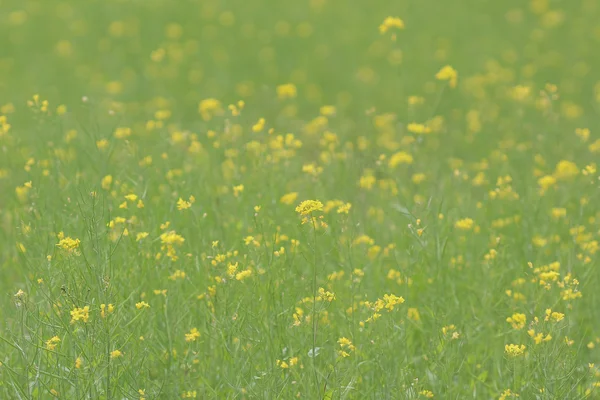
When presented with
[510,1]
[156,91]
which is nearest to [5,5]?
[156,91]

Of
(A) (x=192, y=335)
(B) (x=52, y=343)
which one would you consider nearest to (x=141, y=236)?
(A) (x=192, y=335)

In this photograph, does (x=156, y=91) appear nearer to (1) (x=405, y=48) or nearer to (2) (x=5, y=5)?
(1) (x=405, y=48)

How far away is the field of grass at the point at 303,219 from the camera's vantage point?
3.51 metres

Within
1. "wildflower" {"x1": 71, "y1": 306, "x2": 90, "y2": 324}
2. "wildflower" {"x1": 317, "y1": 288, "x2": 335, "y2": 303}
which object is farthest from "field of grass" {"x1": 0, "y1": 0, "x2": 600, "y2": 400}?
"wildflower" {"x1": 317, "y1": 288, "x2": 335, "y2": 303}

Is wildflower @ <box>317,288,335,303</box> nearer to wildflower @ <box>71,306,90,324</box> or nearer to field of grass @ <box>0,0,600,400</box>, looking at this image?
field of grass @ <box>0,0,600,400</box>

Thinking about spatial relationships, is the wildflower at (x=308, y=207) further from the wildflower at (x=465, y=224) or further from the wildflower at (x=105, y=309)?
the wildflower at (x=465, y=224)

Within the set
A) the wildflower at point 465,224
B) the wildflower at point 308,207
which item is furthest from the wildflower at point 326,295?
the wildflower at point 465,224

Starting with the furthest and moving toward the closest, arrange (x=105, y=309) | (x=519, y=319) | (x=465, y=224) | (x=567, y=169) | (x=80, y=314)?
1. (x=567, y=169)
2. (x=465, y=224)
3. (x=519, y=319)
4. (x=105, y=309)
5. (x=80, y=314)

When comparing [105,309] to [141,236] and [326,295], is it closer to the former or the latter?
[141,236]

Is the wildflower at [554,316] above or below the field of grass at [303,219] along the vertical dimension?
above

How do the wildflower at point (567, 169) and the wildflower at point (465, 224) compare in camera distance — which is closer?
the wildflower at point (465, 224)

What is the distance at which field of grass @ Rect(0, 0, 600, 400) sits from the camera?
11.5ft

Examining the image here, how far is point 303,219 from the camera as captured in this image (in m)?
3.47

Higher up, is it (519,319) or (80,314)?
(80,314)
